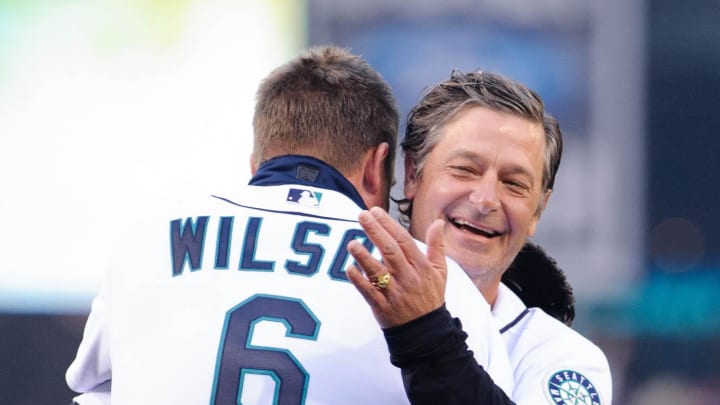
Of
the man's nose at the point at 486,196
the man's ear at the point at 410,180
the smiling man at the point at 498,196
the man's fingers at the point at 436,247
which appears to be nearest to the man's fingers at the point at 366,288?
the man's fingers at the point at 436,247

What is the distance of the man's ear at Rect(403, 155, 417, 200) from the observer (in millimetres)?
3508

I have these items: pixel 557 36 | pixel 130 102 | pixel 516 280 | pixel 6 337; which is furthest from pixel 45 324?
pixel 516 280

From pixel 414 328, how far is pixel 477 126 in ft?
3.26

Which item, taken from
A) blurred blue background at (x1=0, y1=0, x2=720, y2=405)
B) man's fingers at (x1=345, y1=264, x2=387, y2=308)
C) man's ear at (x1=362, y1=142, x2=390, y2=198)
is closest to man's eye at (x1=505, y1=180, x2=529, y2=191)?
man's ear at (x1=362, y1=142, x2=390, y2=198)

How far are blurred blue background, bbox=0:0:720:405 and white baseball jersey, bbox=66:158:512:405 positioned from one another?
347 inches

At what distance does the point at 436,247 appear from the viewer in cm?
250

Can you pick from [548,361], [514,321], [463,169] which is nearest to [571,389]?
[548,361]

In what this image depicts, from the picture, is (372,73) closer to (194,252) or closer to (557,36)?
(194,252)

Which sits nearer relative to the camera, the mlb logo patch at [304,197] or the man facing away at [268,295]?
the man facing away at [268,295]

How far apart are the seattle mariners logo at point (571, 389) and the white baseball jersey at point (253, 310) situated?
26 cm

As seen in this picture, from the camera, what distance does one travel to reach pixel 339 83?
3.09 metres

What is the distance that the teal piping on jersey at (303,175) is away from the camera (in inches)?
114

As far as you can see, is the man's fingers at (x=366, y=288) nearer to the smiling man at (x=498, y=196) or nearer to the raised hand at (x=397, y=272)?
the raised hand at (x=397, y=272)

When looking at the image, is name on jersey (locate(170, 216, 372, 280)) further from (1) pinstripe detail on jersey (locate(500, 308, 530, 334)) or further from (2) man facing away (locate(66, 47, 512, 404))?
(1) pinstripe detail on jersey (locate(500, 308, 530, 334))
